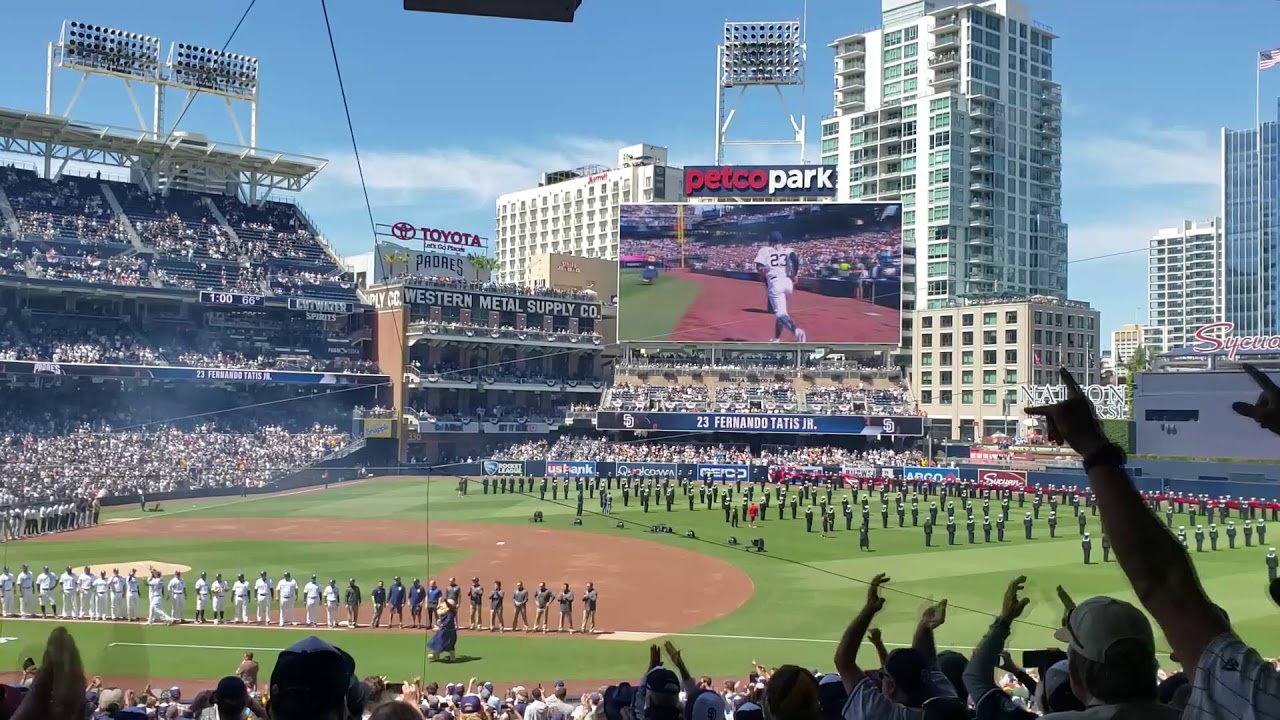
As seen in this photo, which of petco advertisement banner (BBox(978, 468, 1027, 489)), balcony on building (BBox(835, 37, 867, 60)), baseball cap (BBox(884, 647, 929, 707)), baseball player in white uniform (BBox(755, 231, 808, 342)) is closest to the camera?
baseball cap (BBox(884, 647, 929, 707))

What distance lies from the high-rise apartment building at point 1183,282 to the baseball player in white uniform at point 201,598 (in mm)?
151628

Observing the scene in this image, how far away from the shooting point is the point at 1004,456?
5069cm

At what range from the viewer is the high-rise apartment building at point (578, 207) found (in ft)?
341

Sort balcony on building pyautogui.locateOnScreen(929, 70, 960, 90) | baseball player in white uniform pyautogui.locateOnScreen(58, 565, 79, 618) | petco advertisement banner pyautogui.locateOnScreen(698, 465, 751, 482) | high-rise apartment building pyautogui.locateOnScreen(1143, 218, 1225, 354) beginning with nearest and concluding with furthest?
baseball player in white uniform pyautogui.locateOnScreen(58, 565, 79, 618), petco advertisement banner pyautogui.locateOnScreen(698, 465, 751, 482), balcony on building pyautogui.locateOnScreen(929, 70, 960, 90), high-rise apartment building pyautogui.locateOnScreen(1143, 218, 1225, 354)

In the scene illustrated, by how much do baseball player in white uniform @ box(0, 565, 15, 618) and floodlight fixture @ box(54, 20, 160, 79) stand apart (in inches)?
1461

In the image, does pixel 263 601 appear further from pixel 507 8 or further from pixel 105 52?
pixel 105 52

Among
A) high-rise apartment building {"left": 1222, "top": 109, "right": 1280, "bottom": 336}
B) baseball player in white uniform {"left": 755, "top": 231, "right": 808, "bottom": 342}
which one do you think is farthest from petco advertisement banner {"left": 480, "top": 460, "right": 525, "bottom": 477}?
high-rise apartment building {"left": 1222, "top": 109, "right": 1280, "bottom": 336}

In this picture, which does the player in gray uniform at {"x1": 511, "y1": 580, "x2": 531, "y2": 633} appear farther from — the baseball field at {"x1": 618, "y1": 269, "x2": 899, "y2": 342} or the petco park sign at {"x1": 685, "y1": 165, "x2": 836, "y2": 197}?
the petco park sign at {"x1": 685, "y1": 165, "x2": 836, "y2": 197}

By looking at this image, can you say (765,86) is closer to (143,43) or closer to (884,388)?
(884,388)

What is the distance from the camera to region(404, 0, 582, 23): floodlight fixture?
5062mm

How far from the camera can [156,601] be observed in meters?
19.3

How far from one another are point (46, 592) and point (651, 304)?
45368 millimetres

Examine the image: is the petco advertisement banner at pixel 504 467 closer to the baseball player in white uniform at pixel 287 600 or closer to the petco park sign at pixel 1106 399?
the petco park sign at pixel 1106 399

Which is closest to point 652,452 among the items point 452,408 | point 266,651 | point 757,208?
point 452,408
